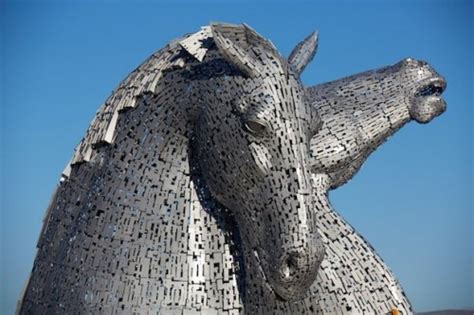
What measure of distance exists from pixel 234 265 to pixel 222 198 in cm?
41

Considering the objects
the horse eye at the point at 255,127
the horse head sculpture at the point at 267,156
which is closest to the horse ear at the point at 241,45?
the horse head sculpture at the point at 267,156

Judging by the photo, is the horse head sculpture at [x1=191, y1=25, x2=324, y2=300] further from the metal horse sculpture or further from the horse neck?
the horse neck

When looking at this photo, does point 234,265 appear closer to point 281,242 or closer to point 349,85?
point 281,242

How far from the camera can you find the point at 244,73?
3.85 metres

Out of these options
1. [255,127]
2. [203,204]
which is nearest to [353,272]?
[203,204]

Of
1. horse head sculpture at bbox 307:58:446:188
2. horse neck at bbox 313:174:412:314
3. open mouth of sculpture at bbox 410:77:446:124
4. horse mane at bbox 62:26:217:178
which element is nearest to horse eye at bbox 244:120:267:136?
horse mane at bbox 62:26:217:178

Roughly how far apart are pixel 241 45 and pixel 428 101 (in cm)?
227

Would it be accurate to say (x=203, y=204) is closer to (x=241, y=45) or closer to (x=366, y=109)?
(x=241, y=45)

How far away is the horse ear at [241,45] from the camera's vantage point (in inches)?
151

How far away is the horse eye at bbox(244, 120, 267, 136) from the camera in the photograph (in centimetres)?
368

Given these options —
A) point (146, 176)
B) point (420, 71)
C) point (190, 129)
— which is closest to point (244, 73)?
point (190, 129)

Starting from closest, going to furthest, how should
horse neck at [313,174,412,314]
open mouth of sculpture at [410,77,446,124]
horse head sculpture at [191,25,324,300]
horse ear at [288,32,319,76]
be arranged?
horse head sculpture at [191,25,324,300], horse neck at [313,174,412,314], horse ear at [288,32,319,76], open mouth of sculpture at [410,77,446,124]

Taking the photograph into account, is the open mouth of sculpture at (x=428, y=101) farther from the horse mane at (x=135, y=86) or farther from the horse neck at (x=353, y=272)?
the horse mane at (x=135, y=86)

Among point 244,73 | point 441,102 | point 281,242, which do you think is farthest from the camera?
point 441,102
